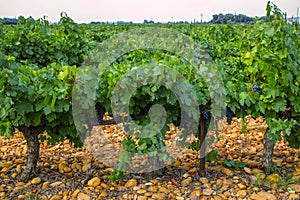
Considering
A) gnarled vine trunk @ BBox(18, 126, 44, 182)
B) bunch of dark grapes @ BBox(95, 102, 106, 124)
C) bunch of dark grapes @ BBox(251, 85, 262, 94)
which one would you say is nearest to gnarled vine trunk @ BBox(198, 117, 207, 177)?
bunch of dark grapes @ BBox(251, 85, 262, 94)

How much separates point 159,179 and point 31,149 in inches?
47.1

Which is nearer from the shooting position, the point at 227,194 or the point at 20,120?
the point at 20,120

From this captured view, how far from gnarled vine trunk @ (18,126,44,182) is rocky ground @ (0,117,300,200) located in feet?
0.26

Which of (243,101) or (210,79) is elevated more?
(210,79)

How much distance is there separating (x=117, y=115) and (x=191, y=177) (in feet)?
3.05

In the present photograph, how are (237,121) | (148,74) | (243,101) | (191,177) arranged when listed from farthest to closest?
(237,121) → (191,177) → (243,101) → (148,74)

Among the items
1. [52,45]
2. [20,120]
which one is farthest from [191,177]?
[52,45]

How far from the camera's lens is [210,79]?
2928mm

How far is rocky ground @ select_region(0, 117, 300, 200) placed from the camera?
310 cm

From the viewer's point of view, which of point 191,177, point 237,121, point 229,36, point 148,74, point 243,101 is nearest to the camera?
point 148,74

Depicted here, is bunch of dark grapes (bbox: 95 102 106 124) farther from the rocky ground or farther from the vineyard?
the rocky ground

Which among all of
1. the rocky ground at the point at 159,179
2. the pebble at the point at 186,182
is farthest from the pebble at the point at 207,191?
the pebble at the point at 186,182

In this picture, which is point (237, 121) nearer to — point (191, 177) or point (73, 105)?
point (191, 177)

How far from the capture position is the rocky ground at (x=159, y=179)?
310 cm
